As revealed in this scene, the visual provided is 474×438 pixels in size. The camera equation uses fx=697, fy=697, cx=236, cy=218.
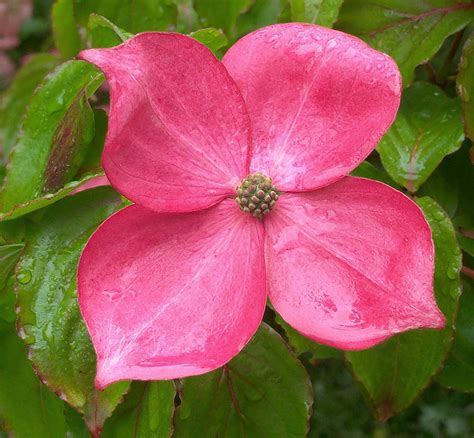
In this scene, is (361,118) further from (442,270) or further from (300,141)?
(442,270)

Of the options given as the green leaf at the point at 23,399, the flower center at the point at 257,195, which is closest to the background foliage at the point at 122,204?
the green leaf at the point at 23,399

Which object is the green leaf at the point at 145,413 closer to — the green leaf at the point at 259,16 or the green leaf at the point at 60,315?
the green leaf at the point at 60,315

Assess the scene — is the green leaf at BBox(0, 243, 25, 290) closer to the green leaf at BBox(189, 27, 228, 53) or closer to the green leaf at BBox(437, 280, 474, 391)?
the green leaf at BBox(189, 27, 228, 53)

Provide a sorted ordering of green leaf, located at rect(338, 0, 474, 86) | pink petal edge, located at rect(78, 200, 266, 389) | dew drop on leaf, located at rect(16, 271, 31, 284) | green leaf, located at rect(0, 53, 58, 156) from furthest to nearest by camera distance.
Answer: green leaf, located at rect(0, 53, 58, 156), green leaf, located at rect(338, 0, 474, 86), dew drop on leaf, located at rect(16, 271, 31, 284), pink petal edge, located at rect(78, 200, 266, 389)

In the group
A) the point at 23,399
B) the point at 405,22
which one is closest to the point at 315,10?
the point at 405,22

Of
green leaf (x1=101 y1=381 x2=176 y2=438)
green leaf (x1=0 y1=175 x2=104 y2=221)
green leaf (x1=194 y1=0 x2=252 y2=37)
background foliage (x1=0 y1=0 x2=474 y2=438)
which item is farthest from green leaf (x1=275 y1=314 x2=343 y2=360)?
green leaf (x1=194 y1=0 x2=252 y2=37)

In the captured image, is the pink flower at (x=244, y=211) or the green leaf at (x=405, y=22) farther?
the green leaf at (x=405, y=22)

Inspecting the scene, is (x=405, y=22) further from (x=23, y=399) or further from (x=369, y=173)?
(x=23, y=399)
